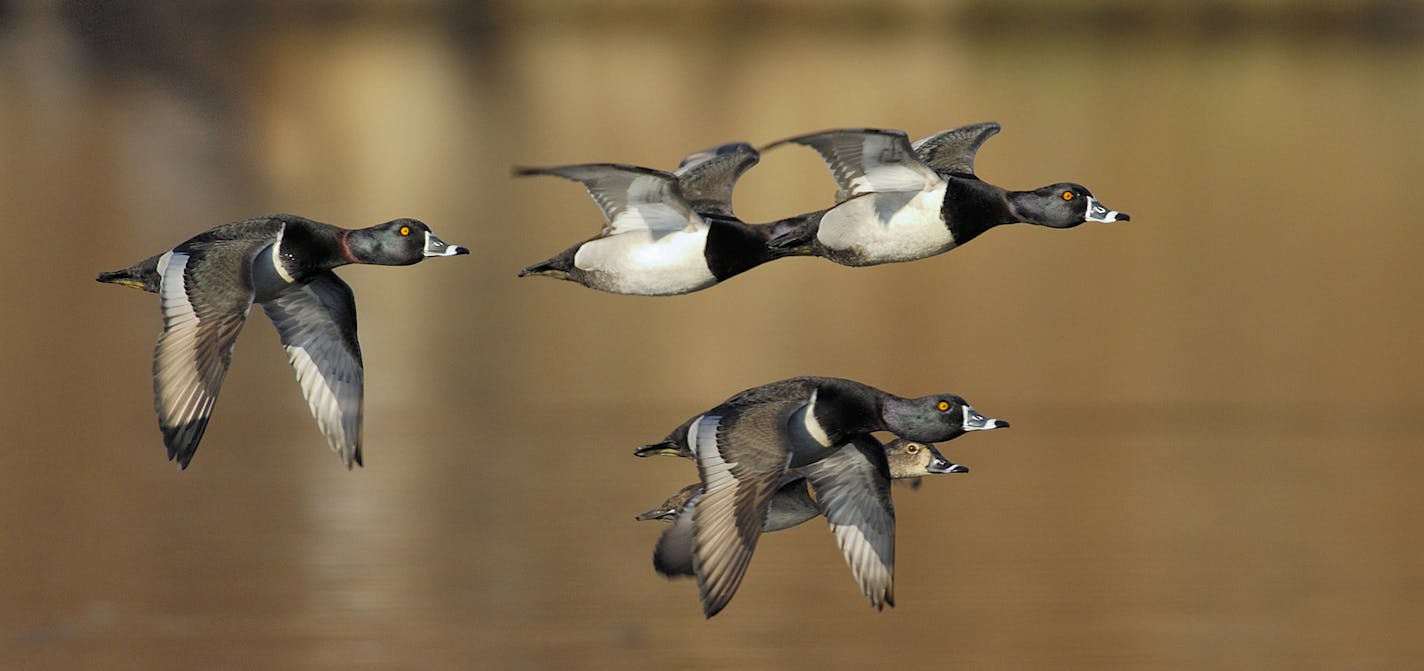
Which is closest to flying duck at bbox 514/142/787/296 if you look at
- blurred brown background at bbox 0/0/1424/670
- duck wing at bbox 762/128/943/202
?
duck wing at bbox 762/128/943/202

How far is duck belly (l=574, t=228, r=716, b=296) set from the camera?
8547 millimetres

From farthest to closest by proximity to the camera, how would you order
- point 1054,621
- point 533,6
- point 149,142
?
point 533,6 → point 149,142 → point 1054,621

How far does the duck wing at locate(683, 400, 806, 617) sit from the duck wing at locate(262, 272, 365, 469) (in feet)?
3.93

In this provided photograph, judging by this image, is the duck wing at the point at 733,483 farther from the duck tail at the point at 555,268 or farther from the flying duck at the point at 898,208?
the duck tail at the point at 555,268

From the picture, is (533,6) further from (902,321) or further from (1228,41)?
(902,321)

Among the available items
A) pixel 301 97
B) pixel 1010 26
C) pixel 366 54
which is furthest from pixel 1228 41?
pixel 301 97

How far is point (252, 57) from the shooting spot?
68.7 metres

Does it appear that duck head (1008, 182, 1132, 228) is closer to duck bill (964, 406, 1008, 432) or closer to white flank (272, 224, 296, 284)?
duck bill (964, 406, 1008, 432)

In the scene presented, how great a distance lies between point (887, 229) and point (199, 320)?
2367 millimetres

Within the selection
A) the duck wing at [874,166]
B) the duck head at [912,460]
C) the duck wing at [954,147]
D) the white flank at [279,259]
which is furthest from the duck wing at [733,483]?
the duck head at [912,460]

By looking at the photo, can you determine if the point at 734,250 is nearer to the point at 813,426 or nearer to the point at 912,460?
the point at 813,426

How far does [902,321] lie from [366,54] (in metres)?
44.2

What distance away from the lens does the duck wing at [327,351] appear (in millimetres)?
8438

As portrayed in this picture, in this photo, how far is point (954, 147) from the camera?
10414mm
